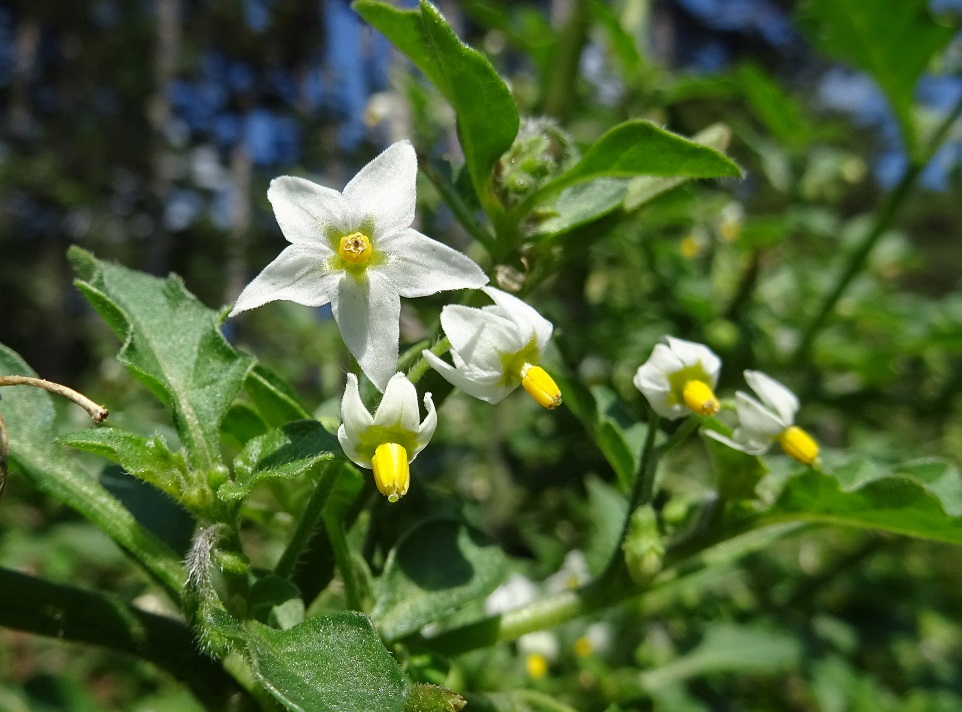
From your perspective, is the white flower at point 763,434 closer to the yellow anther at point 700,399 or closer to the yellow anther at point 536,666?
the yellow anther at point 700,399

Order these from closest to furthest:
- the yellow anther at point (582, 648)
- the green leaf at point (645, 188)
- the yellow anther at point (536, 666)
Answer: the green leaf at point (645, 188) < the yellow anther at point (536, 666) < the yellow anther at point (582, 648)

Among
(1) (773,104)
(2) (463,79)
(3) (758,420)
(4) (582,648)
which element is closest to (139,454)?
(2) (463,79)

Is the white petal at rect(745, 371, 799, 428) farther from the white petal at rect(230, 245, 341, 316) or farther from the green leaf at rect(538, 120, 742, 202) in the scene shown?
the white petal at rect(230, 245, 341, 316)

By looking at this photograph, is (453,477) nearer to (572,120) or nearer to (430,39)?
(572,120)

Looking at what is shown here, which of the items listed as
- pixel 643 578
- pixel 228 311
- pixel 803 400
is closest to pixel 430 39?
pixel 228 311

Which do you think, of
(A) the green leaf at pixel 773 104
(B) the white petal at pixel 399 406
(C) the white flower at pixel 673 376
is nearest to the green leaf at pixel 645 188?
(C) the white flower at pixel 673 376

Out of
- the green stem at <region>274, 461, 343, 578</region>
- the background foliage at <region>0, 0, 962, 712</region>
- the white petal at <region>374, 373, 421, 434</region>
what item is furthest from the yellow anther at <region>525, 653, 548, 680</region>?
the white petal at <region>374, 373, 421, 434</region>
